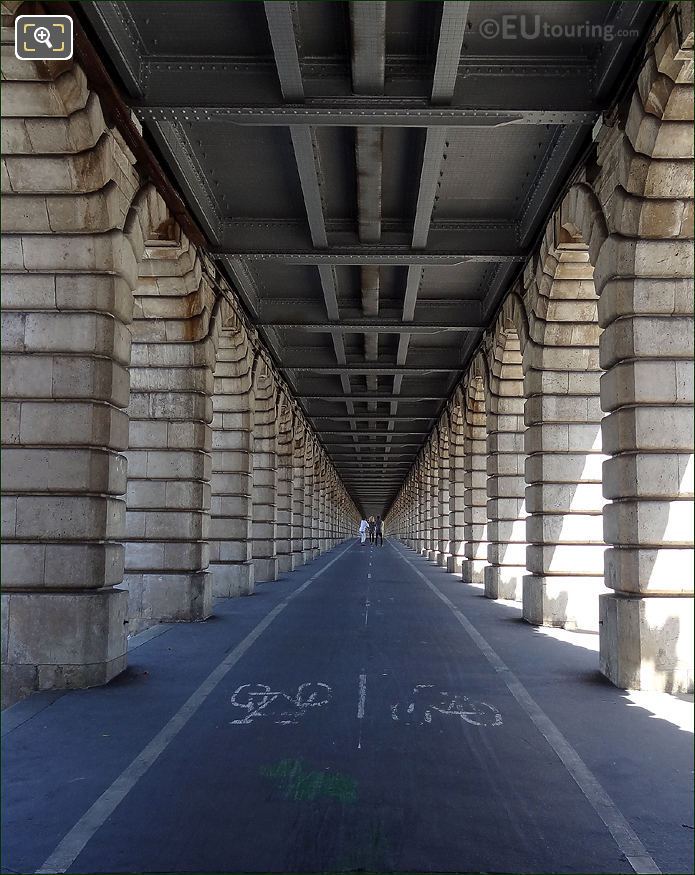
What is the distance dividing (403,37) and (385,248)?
5.07m

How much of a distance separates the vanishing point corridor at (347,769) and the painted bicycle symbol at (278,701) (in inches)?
1.3

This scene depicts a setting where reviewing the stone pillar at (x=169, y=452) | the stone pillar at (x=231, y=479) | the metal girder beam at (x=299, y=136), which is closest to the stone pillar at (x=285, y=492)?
the stone pillar at (x=231, y=479)

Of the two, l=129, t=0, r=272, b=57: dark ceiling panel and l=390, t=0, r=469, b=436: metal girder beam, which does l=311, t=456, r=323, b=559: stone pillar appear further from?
l=129, t=0, r=272, b=57: dark ceiling panel

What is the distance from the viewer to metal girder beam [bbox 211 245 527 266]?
552 inches

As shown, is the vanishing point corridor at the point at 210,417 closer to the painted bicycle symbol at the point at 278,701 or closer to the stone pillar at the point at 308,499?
the painted bicycle symbol at the point at 278,701

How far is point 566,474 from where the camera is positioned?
45.8ft

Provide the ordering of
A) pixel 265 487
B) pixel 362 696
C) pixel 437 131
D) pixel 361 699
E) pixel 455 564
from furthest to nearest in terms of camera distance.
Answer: pixel 455 564 → pixel 265 487 → pixel 437 131 → pixel 362 696 → pixel 361 699

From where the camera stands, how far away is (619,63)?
9094mm

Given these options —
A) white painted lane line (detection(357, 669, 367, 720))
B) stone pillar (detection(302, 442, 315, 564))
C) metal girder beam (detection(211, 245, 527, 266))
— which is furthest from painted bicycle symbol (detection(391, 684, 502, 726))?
stone pillar (detection(302, 442, 315, 564))

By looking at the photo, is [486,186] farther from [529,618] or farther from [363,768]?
[363,768]

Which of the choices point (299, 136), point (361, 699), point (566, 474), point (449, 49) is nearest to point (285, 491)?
point (566, 474)

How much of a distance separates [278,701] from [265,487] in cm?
1670

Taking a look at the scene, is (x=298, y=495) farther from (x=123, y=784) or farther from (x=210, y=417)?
(x=123, y=784)

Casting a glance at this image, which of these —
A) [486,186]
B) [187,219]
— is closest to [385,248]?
[486,186]
